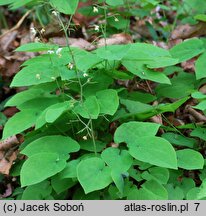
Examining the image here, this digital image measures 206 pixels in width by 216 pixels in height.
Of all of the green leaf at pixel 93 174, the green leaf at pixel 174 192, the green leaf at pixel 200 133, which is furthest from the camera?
the green leaf at pixel 200 133

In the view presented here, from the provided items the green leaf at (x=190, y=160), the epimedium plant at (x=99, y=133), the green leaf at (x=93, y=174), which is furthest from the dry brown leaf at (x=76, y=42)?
the green leaf at (x=93, y=174)

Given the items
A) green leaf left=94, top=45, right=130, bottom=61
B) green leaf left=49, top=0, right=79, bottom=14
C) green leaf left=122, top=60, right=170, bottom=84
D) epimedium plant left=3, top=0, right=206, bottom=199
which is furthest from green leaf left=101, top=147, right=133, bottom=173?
green leaf left=49, top=0, right=79, bottom=14

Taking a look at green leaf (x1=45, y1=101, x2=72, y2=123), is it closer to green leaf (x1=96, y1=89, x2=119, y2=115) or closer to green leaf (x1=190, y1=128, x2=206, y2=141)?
green leaf (x1=96, y1=89, x2=119, y2=115)

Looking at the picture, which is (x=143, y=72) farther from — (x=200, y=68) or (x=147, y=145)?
(x=147, y=145)

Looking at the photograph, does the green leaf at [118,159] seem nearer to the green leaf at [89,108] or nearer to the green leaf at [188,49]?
the green leaf at [89,108]

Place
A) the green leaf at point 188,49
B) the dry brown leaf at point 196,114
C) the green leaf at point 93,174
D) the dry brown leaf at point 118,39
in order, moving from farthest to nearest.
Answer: the dry brown leaf at point 118,39
the dry brown leaf at point 196,114
the green leaf at point 188,49
the green leaf at point 93,174

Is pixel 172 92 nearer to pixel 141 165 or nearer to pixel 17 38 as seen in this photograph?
pixel 141 165

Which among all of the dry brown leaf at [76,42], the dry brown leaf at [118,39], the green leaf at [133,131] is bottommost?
the dry brown leaf at [76,42]
